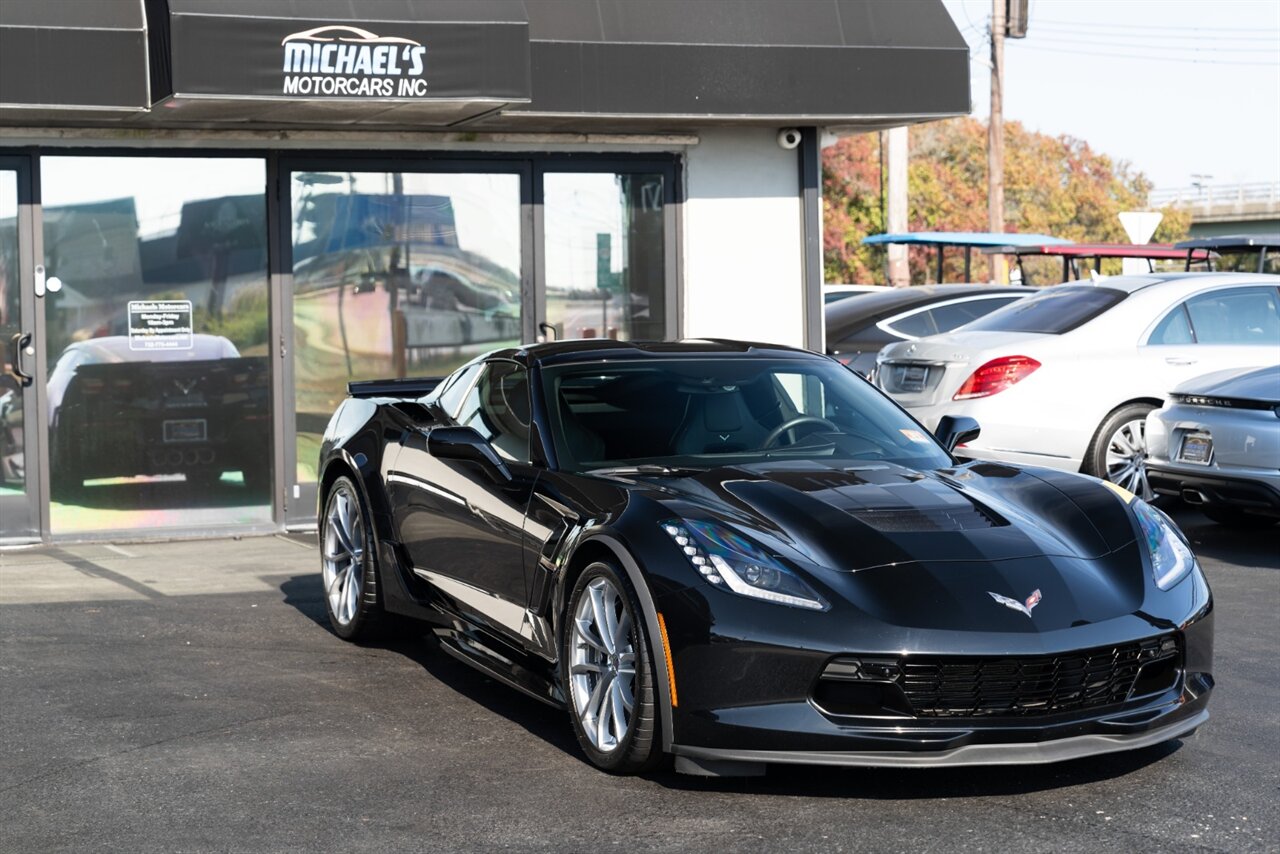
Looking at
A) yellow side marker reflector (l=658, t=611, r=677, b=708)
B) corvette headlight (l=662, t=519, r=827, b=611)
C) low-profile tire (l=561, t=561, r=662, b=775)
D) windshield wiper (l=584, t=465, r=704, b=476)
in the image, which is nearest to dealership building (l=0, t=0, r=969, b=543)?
windshield wiper (l=584, t=465, r=704, b=476)

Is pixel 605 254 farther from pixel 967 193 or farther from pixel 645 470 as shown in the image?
pixel 967 193

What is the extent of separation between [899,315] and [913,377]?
282 cm

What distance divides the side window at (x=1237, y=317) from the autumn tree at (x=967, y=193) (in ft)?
122

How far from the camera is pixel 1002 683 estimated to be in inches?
192

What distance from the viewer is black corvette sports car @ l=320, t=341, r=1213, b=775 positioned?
4.87m

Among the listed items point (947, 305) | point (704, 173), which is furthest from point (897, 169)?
point (704, 173)

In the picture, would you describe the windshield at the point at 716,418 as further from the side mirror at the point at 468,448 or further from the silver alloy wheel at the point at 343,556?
the silver alloy wheel at the point at 343,556

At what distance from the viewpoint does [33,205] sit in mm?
10992

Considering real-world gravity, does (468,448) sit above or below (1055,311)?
below

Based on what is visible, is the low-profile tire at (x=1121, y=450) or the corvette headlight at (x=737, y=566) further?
the low-profile tire at (x=1121, y=450)

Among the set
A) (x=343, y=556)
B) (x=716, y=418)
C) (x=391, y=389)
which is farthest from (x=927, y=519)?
(x=391, y=389)

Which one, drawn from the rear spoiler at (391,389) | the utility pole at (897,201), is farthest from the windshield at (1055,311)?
the utility pole at (897,201)

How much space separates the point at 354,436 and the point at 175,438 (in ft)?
12.7

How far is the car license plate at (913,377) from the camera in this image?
11617 millimetres
